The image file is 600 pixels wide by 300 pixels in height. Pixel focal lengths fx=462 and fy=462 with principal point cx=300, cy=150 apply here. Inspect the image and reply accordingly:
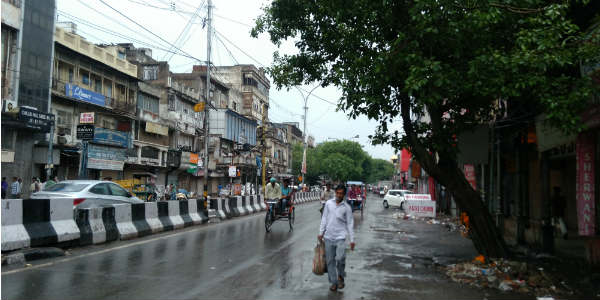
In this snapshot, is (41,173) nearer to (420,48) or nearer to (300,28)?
(300,28)

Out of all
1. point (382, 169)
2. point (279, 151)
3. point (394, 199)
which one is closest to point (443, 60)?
point (394, 199)

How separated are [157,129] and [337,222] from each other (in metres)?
37.5

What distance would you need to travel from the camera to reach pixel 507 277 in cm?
827

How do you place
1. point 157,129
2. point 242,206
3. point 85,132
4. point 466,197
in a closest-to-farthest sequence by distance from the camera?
1. point 466,197
2. point 85,132
3. point 242,206
4. point 157,129

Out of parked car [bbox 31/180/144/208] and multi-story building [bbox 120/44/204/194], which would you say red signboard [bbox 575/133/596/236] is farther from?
multi-story building [bbox 120/44/204/194]

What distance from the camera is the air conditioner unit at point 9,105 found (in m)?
26.8

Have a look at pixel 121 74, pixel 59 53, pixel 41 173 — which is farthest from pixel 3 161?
pixel 121 74

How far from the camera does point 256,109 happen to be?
70.0 meters

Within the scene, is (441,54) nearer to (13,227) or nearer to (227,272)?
(227,272)

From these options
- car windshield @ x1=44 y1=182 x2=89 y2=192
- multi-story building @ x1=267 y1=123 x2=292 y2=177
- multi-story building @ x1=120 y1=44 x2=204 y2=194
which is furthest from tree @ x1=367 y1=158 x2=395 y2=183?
car windshield @ x1=44 y1=182 x2=89 y2=192

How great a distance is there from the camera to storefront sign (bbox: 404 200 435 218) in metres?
25.8

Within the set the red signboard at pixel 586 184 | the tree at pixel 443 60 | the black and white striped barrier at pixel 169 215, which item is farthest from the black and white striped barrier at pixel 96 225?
the red signboard at pixel 586 184

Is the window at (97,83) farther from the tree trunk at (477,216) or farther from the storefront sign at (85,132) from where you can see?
the tree trunk at (477,216)

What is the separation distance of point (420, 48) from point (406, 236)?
8.41 m
